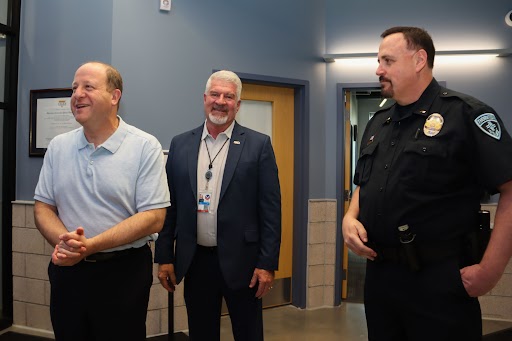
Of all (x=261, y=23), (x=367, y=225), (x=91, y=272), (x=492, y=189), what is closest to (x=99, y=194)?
(x=91, y=272)

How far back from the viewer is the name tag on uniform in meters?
2.09

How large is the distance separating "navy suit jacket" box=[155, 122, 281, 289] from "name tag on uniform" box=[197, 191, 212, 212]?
2 centimetres

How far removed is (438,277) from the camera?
1533 mm

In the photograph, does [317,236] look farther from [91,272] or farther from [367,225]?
[91,272]

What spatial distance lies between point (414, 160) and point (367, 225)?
31cm

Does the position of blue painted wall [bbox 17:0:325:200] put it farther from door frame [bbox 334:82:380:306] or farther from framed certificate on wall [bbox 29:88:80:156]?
door frame [bbox 334:82:380:306]

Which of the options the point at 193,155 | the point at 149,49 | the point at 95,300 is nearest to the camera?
the point at 95,300

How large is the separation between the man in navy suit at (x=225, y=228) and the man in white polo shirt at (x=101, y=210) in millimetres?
312

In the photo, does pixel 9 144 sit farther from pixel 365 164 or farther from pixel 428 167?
pixel 428 167

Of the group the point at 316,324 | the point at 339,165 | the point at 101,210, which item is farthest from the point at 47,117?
the point at 316,324

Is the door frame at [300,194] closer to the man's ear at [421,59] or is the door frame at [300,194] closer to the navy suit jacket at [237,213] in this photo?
the navy suit jacket at [237,213]

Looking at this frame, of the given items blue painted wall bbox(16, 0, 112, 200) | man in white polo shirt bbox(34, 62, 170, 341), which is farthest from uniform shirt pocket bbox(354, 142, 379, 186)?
blue painted wall bbox(16, 0, 112, 200)

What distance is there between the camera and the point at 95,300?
1650 millimetres

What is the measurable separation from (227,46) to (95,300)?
2722 millimetres
